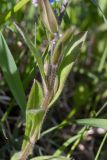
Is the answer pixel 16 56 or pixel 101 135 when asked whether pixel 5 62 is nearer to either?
pixel 16 56

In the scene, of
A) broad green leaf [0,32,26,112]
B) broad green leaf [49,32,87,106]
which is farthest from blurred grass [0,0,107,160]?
broad green leaf [49,32,87,106]

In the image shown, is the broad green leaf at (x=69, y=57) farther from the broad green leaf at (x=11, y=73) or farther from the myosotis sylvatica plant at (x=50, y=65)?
the broad green leaf at (x=11, y=73)

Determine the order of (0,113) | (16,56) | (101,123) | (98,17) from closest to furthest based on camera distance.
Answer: (101,123)
(0,113)
(16,56)
(98,17)

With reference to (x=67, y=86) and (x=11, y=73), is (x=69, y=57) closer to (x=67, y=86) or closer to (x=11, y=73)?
(x=11, y=73)

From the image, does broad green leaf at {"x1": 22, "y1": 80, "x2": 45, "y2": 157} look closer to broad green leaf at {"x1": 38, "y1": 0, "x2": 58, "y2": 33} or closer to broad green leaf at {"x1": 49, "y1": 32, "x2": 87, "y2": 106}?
broad green leaf at {"x1": 49, "y1": 32, "x2": 87, "y2": 106}

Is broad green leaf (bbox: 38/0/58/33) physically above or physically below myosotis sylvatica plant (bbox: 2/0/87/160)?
above

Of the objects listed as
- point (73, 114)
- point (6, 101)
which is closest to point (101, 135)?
point (73, 114)

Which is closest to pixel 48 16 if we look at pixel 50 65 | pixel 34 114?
pixel 50 65
